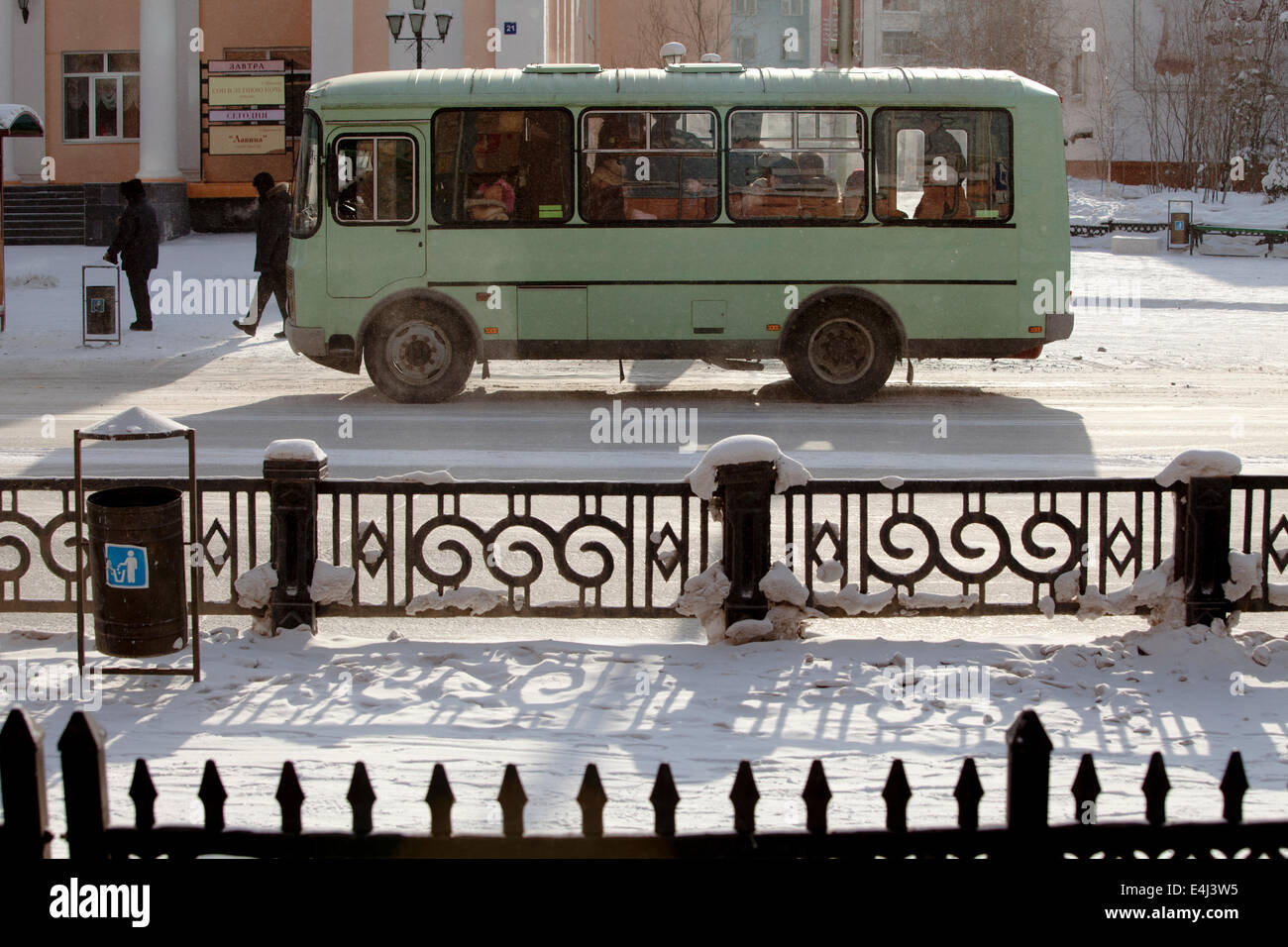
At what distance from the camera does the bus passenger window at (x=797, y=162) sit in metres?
14.5

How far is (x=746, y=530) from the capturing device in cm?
666

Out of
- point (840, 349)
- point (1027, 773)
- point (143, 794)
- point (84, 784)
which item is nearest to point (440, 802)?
point (143, 794)

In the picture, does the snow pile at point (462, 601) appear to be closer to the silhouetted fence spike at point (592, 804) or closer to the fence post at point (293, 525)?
the fence post at point (293, 525)

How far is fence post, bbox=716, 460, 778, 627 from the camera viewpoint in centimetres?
664

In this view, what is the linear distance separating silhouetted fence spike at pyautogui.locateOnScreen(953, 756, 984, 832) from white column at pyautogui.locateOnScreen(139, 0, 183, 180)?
32.0m

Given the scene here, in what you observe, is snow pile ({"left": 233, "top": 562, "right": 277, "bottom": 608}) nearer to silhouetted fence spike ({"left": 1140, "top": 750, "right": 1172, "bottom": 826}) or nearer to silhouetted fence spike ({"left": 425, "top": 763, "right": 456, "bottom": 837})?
silhouetted fence spike ({"left": 425, "top": 763, "right": 456, "bottom": 837})

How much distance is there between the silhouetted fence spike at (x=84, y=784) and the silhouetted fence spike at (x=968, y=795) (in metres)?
1.81

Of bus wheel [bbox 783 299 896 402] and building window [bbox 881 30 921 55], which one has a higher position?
building window [bbox 881 30 921 55]

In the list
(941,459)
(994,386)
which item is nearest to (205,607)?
(941,459)

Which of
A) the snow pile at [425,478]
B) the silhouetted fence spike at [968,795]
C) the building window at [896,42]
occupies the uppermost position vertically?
the building window at [896,42]

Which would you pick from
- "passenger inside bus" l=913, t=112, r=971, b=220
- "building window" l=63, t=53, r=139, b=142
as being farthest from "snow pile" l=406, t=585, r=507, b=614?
"building window" l=63, t=53, r=139, b=142

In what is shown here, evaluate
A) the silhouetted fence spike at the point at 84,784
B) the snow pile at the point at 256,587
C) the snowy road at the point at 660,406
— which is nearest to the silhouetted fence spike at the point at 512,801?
the silhouetted fence spike at the point at 84,784

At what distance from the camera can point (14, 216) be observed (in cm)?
3288

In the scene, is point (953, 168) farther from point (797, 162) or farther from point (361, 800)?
point (361, 800)
